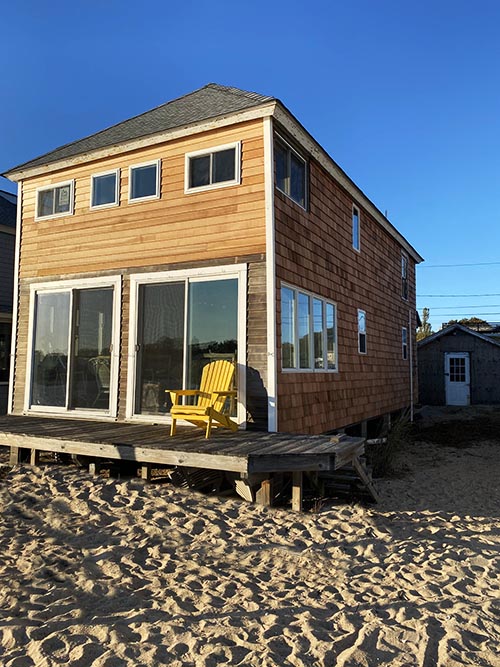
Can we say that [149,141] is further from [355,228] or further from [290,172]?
[355,228]

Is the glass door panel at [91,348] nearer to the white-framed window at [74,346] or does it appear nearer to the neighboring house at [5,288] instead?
the white-framed window at [74,346]

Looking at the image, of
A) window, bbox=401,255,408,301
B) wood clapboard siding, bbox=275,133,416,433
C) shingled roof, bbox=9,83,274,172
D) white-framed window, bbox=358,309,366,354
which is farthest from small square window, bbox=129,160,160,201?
window, bbox=401,255,408,301

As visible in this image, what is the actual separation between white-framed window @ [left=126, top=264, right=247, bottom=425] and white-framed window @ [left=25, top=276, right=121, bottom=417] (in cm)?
41

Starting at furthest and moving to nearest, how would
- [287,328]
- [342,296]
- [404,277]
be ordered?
[404,277]
[342,296]
[287,328]

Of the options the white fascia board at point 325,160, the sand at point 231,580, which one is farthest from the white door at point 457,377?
the sand at point 231,580

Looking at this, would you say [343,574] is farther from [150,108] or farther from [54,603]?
[150,108]

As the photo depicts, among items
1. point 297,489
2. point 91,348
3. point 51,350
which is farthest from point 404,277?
point 297,489

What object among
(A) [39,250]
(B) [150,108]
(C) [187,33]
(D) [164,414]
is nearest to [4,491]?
(D) [164,414]

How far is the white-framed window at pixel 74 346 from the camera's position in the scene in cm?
773

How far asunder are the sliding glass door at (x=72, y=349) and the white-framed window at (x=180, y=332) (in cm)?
60

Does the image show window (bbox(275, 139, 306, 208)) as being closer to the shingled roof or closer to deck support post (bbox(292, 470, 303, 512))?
the shingled roof

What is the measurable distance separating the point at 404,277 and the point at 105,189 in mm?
10023

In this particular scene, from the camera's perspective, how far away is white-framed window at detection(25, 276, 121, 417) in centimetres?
773

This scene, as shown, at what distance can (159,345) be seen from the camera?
23.8ft
